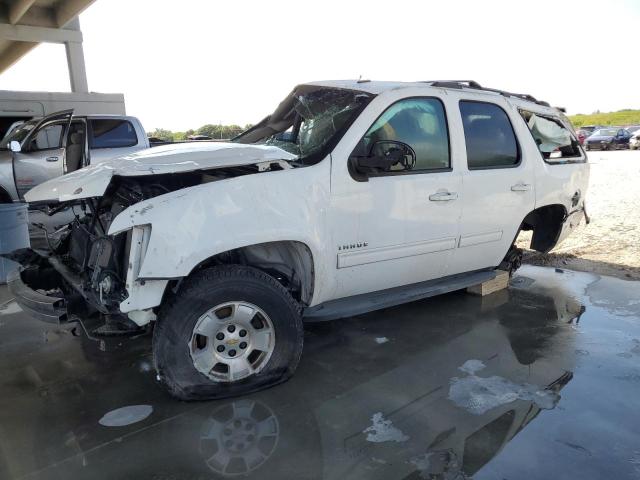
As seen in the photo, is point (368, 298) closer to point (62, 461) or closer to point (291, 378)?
point (291, 378)

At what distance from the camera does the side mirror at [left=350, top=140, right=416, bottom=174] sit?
3447mm

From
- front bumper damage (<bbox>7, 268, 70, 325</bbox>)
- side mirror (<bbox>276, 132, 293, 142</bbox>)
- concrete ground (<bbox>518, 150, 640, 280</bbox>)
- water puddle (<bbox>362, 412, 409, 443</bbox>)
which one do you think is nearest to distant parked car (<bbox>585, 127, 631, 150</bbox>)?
concrete ground (<bbox>518, 150, 640, 280</bbox>)

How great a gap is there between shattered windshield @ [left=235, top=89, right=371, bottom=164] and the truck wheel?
111cm

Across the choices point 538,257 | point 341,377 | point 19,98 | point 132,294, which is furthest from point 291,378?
point 19,98

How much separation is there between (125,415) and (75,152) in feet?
23.2

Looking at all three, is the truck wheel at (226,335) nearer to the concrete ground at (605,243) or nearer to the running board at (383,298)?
the running board at (383,298)

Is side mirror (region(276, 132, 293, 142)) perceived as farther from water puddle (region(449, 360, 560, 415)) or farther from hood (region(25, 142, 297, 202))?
water puddle (region(449, 360, 560, 415))

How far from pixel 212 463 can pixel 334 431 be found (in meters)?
0.71

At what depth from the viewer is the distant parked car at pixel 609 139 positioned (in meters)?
29.0

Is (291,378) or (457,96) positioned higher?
(457,96)

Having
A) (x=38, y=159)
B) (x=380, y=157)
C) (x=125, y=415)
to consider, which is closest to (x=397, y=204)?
(x=380, y=157)

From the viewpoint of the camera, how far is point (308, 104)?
435 centimetres

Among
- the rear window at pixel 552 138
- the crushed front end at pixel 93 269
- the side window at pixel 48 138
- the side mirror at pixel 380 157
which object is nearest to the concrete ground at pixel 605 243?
the rear window at pixel 552 138

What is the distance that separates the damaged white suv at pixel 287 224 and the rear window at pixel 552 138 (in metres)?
0.16
